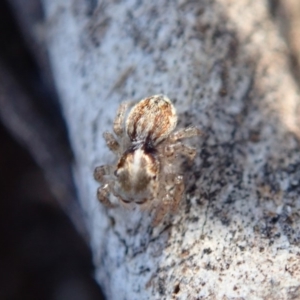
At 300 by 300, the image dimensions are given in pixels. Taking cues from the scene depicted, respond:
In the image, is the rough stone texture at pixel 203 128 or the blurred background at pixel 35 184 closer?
the rough stone texture at pixel 203 128

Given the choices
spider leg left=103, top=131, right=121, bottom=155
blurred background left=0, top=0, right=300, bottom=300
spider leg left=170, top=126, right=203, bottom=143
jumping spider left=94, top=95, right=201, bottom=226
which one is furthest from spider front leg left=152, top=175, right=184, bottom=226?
blurred background left=0, top=0, right=300, bottom=300

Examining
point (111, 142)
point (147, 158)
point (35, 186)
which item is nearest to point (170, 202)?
point (147, 158)

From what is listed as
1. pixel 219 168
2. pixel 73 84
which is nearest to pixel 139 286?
pixel 219 168

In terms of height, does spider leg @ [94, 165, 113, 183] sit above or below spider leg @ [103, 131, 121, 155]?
below

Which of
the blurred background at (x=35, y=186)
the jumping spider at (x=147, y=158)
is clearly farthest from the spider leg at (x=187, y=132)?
the blurred background at (x=35, y=186)

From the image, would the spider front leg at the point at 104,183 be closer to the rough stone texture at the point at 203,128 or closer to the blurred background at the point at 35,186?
the rough stone texture at the point at 203,128

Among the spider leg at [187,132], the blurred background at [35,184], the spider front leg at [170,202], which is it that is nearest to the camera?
the spider front leg at [170,202]

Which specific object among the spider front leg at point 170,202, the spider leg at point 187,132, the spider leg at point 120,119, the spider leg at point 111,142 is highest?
the spider leg at point 120,119

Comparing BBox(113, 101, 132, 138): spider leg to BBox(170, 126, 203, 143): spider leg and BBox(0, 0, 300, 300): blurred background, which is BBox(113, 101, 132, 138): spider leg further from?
BBox(0, 0, 300, 300): blurred background

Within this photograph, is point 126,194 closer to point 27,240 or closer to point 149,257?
point 149,257
